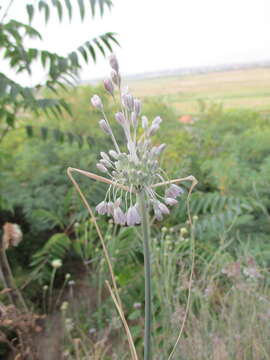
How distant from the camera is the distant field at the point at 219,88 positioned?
2.34m

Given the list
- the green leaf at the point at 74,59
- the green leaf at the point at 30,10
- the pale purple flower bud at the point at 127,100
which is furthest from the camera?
the green leaf at the point at 74,59

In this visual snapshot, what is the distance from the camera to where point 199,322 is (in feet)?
Result: 4.02

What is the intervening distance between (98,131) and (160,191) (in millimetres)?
1125

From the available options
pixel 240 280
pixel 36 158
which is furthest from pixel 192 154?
pixel 240 280

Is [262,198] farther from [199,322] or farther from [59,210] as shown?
[59,210]

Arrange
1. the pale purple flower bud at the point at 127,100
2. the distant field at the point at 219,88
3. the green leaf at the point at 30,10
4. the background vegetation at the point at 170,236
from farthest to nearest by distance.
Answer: the distant field at the point at 219,88 < the green leaf at the point at 30,10 < the background vegetation at the point at 170,236 < the pale purple flower bud at the point at 127,100

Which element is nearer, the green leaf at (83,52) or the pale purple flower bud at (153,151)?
the pale purple flower bud at (153,151)

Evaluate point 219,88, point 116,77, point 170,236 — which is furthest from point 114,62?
point 219,88

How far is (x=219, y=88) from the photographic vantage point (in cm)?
248

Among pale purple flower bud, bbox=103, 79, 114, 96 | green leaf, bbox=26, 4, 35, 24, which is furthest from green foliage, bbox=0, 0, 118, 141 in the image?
pale purple flower bud, bbox=103, 79, 114, 96

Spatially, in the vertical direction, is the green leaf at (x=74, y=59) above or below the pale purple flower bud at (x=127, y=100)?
above

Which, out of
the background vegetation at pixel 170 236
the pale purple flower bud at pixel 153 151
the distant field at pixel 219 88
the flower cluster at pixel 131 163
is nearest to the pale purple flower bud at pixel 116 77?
the flower cluster at pixel 131 163

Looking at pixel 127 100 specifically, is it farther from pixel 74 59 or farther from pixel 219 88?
pixel 219 88

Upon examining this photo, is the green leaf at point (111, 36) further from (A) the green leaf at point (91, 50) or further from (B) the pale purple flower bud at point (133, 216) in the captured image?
(B) the pale purple flower bud at point (133, 216)
